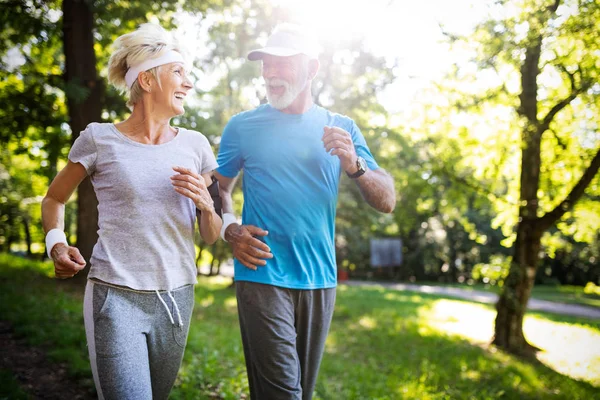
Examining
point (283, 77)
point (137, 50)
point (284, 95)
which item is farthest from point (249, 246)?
point (137, 50)

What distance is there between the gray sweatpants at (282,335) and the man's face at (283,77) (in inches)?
41.2

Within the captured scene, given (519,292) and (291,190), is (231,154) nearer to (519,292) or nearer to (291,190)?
(291,190)

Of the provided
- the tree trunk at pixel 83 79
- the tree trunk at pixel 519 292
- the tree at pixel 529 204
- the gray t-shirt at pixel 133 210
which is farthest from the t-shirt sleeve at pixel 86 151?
the tree trunk at pixel 519 292

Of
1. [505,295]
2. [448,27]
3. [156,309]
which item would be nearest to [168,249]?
[156,309]

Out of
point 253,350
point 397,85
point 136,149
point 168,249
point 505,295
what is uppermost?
point 397,85

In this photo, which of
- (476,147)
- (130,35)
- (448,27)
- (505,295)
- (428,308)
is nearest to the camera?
(130,35)

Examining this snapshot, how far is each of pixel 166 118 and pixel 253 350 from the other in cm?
130

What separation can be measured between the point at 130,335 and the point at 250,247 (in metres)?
0.82

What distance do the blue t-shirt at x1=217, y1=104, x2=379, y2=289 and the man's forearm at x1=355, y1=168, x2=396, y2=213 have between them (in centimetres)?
16

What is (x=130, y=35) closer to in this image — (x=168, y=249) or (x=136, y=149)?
(x=136, y=149)

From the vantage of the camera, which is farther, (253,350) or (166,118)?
(253,350)

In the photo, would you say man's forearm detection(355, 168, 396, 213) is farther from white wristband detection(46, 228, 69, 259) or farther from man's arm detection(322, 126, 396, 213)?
white wristband detection(46, 228, 69, 259)

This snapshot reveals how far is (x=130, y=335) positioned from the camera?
2277mm

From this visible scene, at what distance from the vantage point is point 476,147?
1166 centimetres
